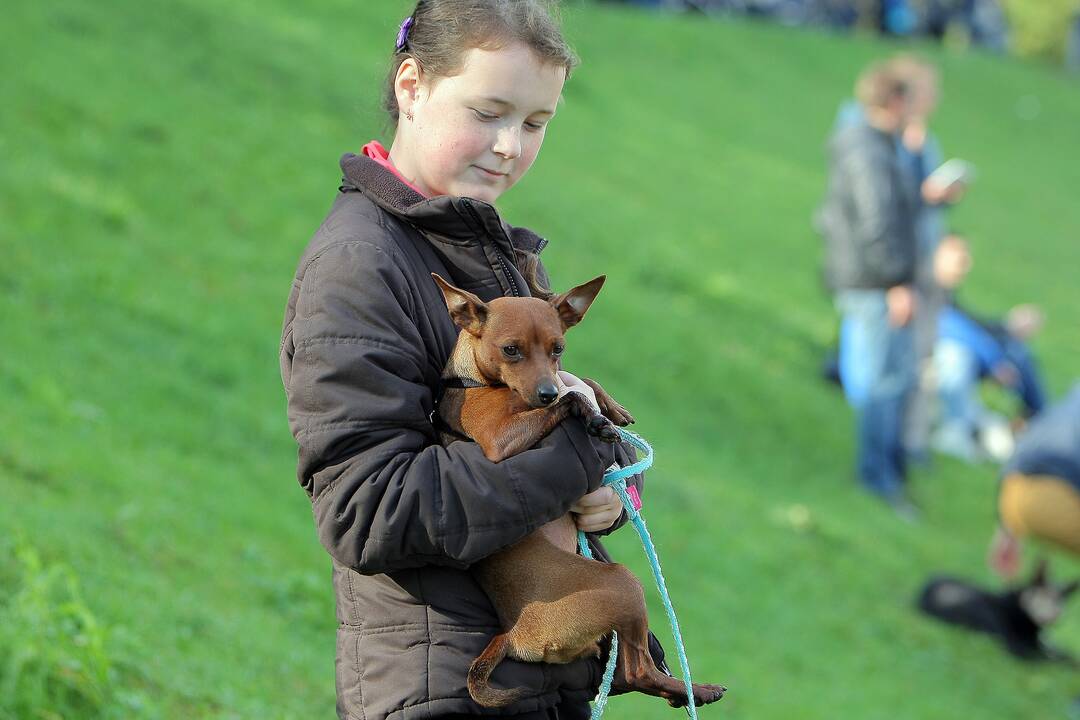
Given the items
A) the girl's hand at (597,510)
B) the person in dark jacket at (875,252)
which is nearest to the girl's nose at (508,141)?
the girl's hand at (597,510)

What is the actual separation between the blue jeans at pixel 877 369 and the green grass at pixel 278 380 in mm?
467

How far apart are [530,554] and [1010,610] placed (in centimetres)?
758

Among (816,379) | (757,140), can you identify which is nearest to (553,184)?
(816,379)

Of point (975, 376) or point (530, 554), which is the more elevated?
point (530, 554)

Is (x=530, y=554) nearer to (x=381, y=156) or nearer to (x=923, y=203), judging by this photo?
(x=381, y=156)

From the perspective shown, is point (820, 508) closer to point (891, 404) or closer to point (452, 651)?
point (891, 404)

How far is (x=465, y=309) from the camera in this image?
8.29 feet

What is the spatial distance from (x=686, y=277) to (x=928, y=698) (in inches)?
258

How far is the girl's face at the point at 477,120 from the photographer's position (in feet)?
8.48

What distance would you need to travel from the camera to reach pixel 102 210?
9.47 metres

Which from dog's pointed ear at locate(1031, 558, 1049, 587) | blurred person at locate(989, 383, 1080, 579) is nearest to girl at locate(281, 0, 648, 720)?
blurred person at locate(989, 383, 1080, 579)

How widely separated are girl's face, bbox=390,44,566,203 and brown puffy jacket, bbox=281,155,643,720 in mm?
113

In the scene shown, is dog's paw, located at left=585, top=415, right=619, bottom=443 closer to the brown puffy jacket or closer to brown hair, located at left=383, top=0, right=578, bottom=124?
the brown puffy jacket

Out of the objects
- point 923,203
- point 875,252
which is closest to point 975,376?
point 923,203
